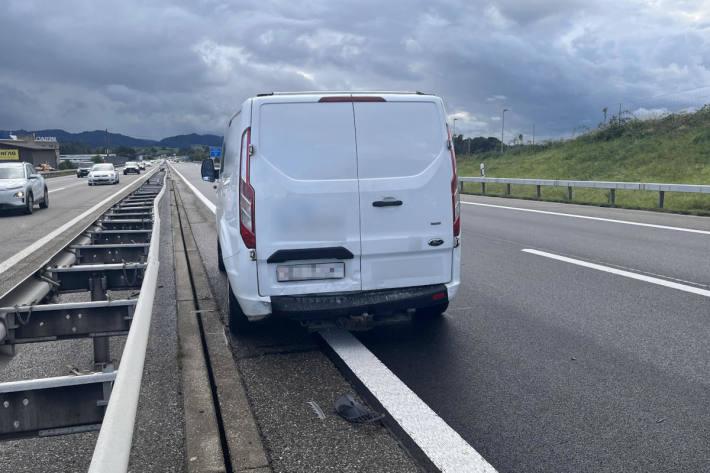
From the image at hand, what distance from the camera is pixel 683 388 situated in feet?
13.3

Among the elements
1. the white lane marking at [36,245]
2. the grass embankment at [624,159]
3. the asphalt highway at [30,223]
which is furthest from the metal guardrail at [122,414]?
the grass embankment at [624,159]

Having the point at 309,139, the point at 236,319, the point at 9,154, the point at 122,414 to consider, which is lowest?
the point at 236,319

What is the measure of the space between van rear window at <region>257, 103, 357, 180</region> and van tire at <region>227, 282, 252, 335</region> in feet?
4.29

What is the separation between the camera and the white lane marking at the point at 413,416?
3.13 metres

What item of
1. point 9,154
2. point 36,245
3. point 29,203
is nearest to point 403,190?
point 36,245

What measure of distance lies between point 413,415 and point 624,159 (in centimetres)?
2821

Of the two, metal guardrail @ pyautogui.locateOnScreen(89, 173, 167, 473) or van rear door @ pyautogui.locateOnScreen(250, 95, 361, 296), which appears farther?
van rear door @ pyautogui.locateOnScreen(250, 95, 361, 296)

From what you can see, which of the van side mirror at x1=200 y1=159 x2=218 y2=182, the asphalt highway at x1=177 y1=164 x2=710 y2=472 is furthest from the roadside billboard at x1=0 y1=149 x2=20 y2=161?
the asphalt highway at x1=177 y1=164 x2=710 y2=472

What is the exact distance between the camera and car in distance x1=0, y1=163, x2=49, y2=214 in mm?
17484

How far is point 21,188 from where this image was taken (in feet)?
58.4

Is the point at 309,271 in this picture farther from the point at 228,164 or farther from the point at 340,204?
the point at 228,164

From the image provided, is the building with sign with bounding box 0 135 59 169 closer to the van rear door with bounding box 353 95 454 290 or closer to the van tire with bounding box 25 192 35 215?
the van tire with bounding box 25 192 35 215

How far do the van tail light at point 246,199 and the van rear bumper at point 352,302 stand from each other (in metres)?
0.51

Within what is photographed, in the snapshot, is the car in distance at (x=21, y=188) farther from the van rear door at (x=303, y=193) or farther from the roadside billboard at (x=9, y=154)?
the roadside billboard at (x=9, y=154)
